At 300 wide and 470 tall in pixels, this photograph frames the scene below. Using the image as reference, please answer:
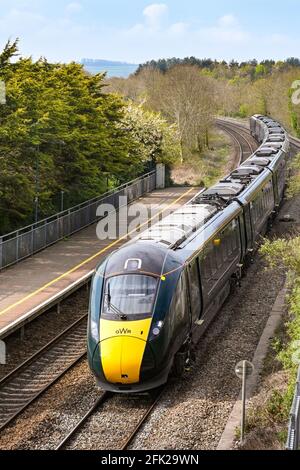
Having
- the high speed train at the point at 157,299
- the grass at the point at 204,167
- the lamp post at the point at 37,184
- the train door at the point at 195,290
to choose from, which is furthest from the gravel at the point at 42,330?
the grass at the point at 204,167

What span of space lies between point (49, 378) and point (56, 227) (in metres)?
14.1

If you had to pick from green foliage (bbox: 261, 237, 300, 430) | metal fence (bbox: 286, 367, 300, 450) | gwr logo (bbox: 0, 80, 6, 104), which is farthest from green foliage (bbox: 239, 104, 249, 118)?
metal fence (bbox: 286, 367, 300, 450)

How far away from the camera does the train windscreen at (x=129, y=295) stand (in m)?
13.9

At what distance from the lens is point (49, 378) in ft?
53.8

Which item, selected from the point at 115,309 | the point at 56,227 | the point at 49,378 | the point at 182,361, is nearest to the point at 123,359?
the point at 115,309

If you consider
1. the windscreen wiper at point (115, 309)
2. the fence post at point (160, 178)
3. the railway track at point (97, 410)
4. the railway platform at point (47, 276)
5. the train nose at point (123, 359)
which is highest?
the fence post at point (160, 178)

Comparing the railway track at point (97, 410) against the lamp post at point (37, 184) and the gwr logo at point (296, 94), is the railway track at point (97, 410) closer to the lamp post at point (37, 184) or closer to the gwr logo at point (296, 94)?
the lamp post at point (37, 184)

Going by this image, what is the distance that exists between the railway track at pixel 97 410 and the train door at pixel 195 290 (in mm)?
2197

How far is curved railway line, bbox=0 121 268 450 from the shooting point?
44.7 feet

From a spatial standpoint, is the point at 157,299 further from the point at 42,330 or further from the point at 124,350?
the point at 42,330

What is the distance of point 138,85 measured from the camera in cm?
8600

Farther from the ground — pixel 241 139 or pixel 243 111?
pixel 243 111

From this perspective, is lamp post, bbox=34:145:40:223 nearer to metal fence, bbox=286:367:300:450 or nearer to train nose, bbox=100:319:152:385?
train nose, bbox=100:319:152:385
